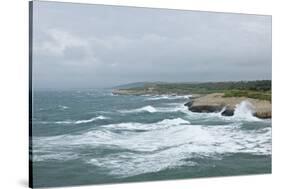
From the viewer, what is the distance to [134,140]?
24.6 ft

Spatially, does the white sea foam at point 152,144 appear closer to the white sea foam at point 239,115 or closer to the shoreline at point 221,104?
the white sea foam at point 239,115

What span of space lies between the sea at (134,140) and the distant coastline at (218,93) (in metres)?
0.07

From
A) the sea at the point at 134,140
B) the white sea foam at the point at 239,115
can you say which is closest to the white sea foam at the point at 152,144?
the sea at the point at 134,140

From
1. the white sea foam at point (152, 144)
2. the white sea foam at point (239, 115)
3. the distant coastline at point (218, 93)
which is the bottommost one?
the white sea foam at point (152, 144)

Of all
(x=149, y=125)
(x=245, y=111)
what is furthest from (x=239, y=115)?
(x=149, y=125)

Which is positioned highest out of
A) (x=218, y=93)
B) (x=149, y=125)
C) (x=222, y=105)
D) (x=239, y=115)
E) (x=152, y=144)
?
(x=218, y=93)

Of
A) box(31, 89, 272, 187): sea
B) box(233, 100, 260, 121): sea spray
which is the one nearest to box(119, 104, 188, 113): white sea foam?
box(31, 89, 272, 187): sea

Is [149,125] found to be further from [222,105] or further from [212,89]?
[222,105]

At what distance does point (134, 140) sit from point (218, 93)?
128 cm

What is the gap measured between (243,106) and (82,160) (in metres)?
2.26

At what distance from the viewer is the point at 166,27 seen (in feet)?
25.2

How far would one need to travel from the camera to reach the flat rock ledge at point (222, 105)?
26.0 ft

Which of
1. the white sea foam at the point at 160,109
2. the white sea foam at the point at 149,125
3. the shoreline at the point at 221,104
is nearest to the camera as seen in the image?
the white sea foam at the point at 149,125

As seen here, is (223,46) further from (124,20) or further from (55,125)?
(55,125)
